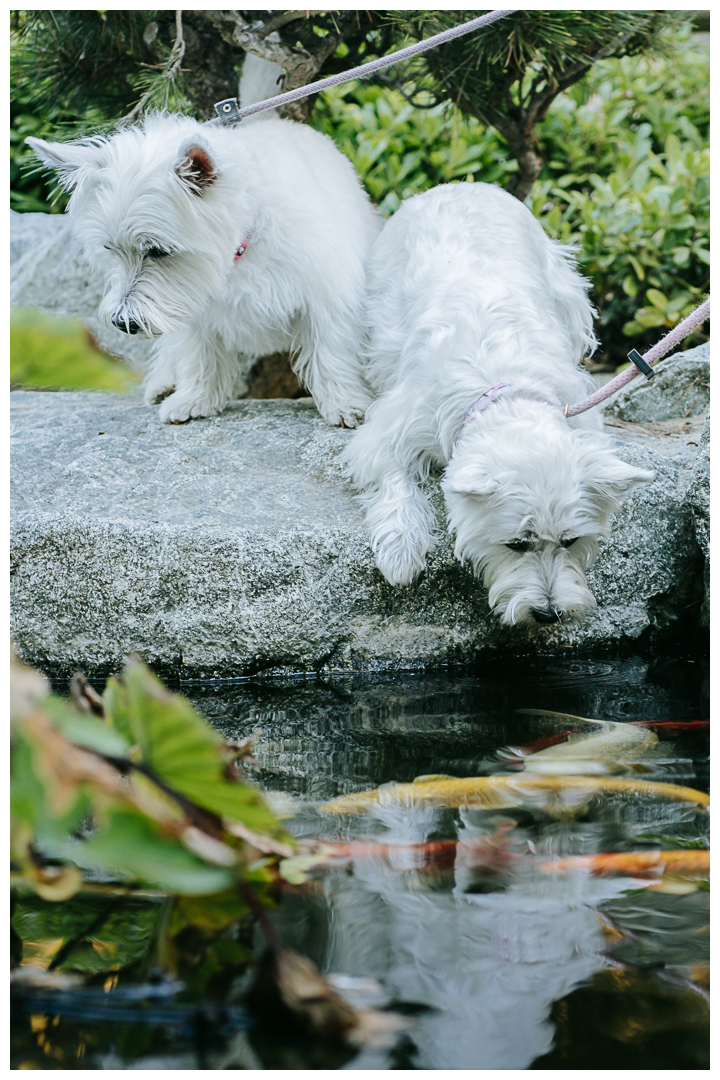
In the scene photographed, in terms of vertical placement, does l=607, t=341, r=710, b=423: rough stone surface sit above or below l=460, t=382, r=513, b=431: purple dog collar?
below

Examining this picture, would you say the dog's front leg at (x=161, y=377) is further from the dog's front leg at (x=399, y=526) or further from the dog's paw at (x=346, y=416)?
the dog's front leg at (x=399, y=526)

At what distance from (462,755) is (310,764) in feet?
1.53

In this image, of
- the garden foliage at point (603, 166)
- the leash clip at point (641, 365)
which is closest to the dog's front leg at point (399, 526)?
the leash clip at point (641, 365)

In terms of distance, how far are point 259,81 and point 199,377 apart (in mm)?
1605

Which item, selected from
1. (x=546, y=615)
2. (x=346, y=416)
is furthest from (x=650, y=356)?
(x=346, y=416)

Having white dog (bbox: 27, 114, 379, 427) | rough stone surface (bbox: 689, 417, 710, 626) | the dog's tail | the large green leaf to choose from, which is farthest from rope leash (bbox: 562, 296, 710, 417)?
the dog's tail

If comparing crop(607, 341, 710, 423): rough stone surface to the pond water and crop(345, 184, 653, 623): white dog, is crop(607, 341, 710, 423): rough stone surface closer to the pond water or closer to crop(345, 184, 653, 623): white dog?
crop(345, 184, 653, 623): white dog

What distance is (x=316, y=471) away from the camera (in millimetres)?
3887

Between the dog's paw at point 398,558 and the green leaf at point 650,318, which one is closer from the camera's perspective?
the dog's paw at point 398,558

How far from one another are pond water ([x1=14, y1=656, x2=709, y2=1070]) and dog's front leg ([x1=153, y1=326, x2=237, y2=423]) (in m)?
1.74

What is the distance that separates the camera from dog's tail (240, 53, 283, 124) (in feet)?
14.6

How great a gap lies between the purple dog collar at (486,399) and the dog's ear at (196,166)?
4.53 feet

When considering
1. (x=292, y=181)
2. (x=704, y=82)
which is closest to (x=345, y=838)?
(x=292, y=181)

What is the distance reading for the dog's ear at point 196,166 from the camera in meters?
3.30
